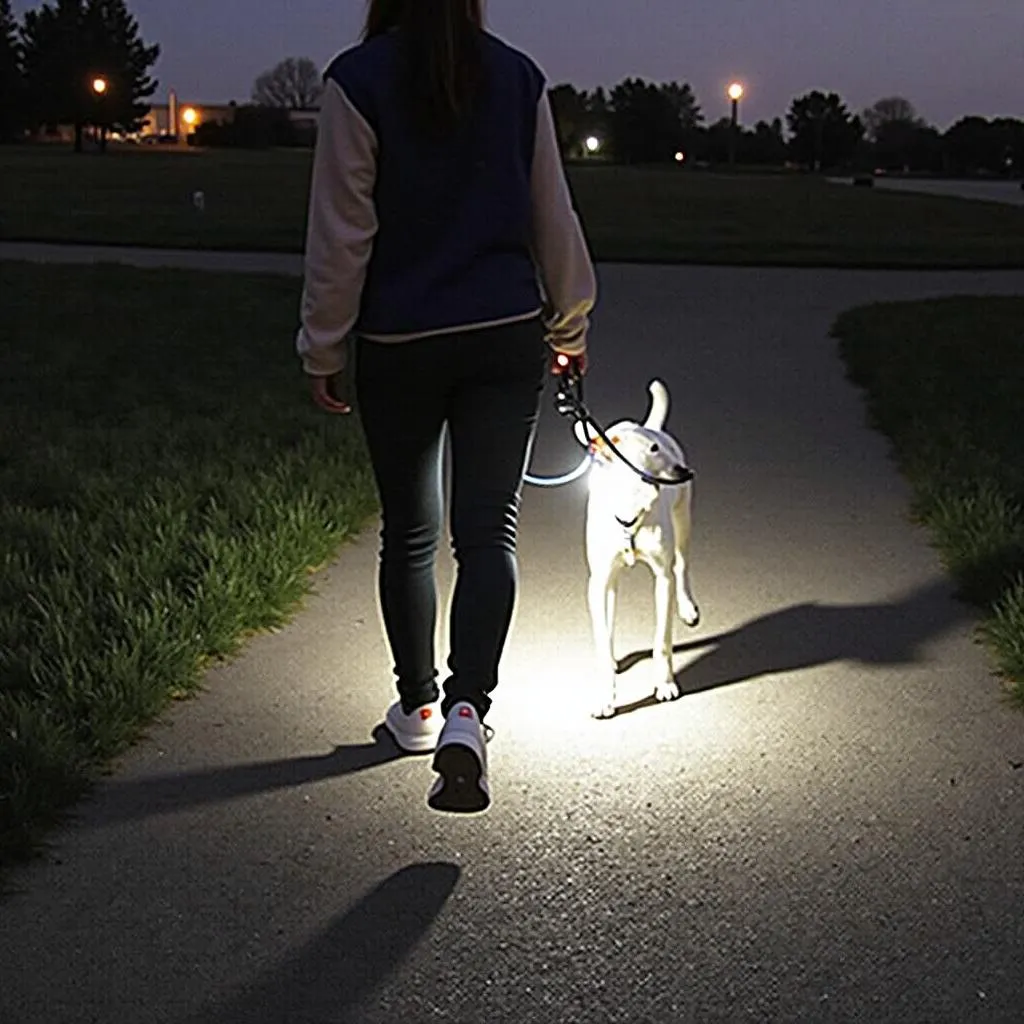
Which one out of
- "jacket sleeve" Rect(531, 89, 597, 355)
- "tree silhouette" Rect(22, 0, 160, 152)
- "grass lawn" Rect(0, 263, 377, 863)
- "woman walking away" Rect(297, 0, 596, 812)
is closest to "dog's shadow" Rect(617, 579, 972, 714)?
"woman walking away" Rect(297, 0, 596, 812)

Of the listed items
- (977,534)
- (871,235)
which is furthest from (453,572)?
(871,235)

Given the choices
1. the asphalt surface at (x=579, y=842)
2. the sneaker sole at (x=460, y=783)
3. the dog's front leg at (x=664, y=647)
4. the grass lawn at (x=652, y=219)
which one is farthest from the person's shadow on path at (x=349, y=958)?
the grass lawn at (x=652, y=219)

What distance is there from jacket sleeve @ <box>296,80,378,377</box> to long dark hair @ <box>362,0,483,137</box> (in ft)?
0.45

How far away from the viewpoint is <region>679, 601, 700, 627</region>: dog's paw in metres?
5.24

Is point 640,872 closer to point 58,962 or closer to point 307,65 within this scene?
point 58,962

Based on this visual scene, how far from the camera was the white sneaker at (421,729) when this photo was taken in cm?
416

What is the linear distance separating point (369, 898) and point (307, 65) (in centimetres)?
10787

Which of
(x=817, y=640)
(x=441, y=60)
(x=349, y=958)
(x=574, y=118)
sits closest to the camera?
(x=349, y=958)

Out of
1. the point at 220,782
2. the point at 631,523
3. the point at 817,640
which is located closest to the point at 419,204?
the point at 631,523

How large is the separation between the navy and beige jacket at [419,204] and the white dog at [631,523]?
73cm

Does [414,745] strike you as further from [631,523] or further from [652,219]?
[652,219]

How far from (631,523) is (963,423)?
4731mm

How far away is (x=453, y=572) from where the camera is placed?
6059 mm

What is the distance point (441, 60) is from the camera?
3348mm
